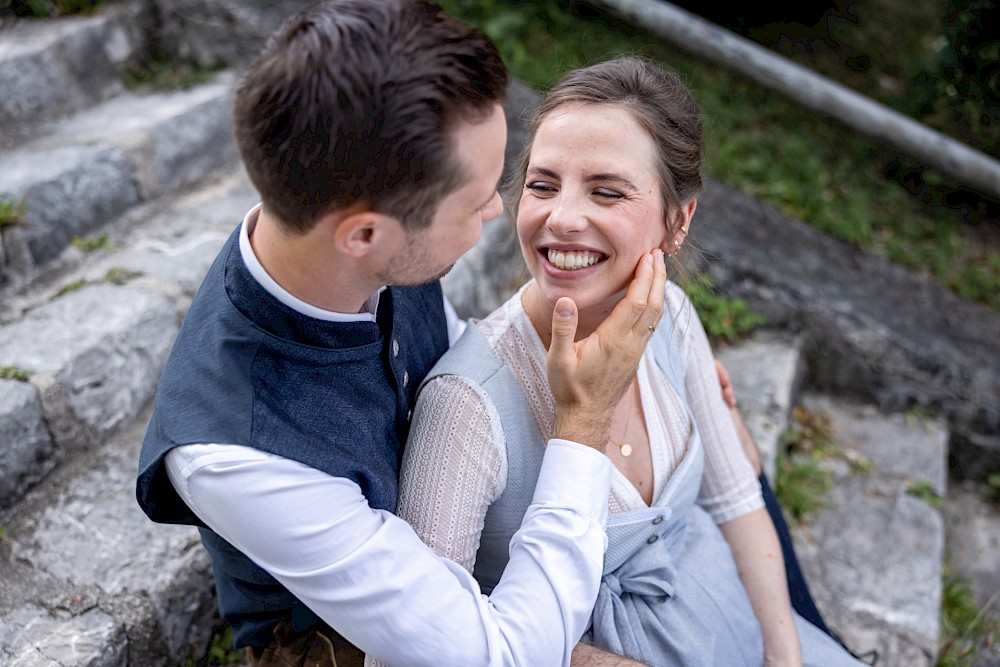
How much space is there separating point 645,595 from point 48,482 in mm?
1530

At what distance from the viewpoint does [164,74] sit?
362 centimetres

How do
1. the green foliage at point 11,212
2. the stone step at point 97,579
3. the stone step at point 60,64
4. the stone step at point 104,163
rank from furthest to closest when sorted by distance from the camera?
the stone step at point 60,64, the stone step at point 104,163, the green foliage at point 11,212, the stone step at point 97,579

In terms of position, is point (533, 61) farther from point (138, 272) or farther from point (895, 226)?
point (138, 272)

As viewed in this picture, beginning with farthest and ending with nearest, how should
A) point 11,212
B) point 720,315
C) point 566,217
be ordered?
point 720,315
point 11,212
point 566,217

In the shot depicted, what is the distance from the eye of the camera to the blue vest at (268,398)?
140 centimetres

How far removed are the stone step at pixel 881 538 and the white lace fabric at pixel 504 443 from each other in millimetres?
932

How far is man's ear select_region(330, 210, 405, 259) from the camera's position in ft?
4.65

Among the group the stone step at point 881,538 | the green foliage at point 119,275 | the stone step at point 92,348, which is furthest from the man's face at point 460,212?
the stone step at point 881,538

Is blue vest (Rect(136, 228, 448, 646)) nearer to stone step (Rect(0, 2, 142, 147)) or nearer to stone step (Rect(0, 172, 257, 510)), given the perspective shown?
stone step (Rect(0, 172, 257, 510))

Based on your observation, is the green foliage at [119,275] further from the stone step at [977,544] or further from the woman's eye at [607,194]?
the stone step at [977,544]

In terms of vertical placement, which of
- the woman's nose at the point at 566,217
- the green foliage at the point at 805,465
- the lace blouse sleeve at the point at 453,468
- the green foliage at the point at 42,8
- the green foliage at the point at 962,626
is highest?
the woman's nose at the point at 566,217

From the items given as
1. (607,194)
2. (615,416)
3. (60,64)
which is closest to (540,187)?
(607,194)

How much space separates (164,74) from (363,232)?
2638 mm

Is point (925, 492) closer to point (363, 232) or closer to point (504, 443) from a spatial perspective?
point (504, 443)
